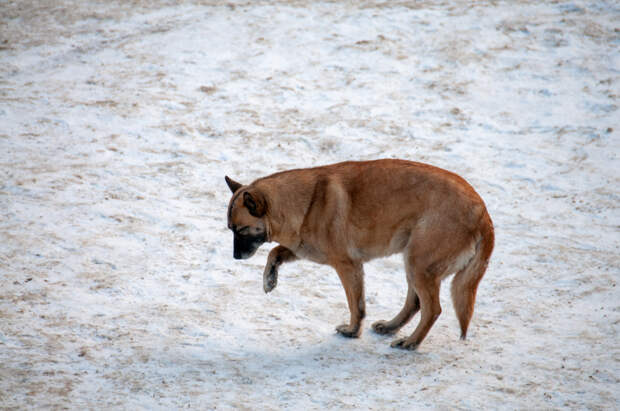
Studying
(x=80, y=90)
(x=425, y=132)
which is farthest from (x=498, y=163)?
(x=80, y=90)

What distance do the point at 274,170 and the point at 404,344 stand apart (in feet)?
14.8

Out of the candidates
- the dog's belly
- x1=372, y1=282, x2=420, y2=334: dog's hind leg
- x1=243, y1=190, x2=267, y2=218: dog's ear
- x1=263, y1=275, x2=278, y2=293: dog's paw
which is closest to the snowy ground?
x1=372, y1=282, x2=420, y2=334: dog's hind leg

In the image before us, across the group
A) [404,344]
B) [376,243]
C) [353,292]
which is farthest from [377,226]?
[404,344]

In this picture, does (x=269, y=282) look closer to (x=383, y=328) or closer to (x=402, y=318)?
(x=383, y=328)

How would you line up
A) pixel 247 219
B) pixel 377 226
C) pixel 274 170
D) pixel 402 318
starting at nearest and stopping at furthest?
1. pixel 377 226
2. pixel 247 219
3. pixel 402 318
4. pixel 274 170

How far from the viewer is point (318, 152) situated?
11.0 meters

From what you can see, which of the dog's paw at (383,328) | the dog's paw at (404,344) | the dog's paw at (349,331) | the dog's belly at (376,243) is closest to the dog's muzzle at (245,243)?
the dog's belly at (376,243)

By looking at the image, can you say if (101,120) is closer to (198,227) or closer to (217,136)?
(217,136)

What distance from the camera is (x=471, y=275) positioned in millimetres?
6309

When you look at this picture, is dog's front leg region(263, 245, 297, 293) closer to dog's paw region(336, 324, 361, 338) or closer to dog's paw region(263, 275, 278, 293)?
dog's paw region(263, 275, 278, 293)

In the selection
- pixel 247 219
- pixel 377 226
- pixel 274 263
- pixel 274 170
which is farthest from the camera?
pixel 274 170

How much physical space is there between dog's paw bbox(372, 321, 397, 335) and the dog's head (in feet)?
5.06

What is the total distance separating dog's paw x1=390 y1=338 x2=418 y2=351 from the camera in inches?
260

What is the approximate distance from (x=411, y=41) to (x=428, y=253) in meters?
9.29
